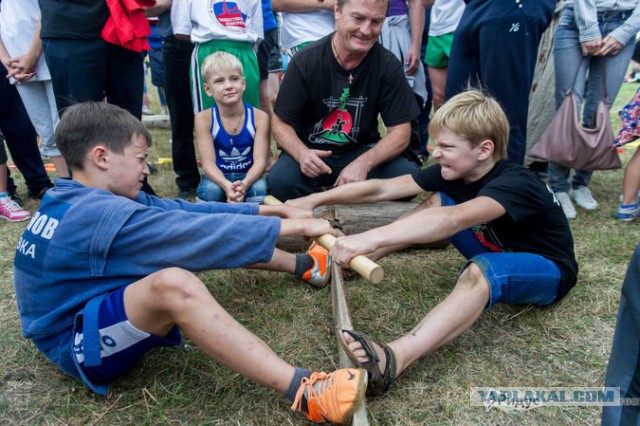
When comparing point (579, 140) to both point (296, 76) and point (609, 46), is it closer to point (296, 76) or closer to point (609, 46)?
point (609, 46)

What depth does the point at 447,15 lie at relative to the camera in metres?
4.46

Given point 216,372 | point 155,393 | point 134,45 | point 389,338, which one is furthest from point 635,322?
point 134,45

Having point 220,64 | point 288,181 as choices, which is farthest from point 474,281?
point 220,64

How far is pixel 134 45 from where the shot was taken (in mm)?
3520

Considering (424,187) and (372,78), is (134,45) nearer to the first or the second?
(372,78)

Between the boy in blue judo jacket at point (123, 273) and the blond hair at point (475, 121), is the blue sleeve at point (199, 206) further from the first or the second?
the blond hair at point (475, 121)

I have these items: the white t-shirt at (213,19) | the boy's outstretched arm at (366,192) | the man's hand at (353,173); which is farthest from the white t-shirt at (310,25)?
the boy's outstretched arm at (366,192)

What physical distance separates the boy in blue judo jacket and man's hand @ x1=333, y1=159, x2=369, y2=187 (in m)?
1.36

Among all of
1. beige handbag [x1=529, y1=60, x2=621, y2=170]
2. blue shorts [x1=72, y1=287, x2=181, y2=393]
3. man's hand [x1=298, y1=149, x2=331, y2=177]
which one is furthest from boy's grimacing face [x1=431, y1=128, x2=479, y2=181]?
beige handbag [x1=529, y1=60, x2=621, y2=170]

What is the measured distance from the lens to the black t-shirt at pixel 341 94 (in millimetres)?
3496

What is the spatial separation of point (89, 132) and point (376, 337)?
1.59 m

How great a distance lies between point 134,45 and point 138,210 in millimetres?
2170

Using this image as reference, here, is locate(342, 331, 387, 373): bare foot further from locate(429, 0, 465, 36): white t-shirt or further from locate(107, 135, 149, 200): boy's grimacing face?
locate(429, 0, 465, 36): white t-shirt

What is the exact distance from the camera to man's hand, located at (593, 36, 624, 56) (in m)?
3.70
